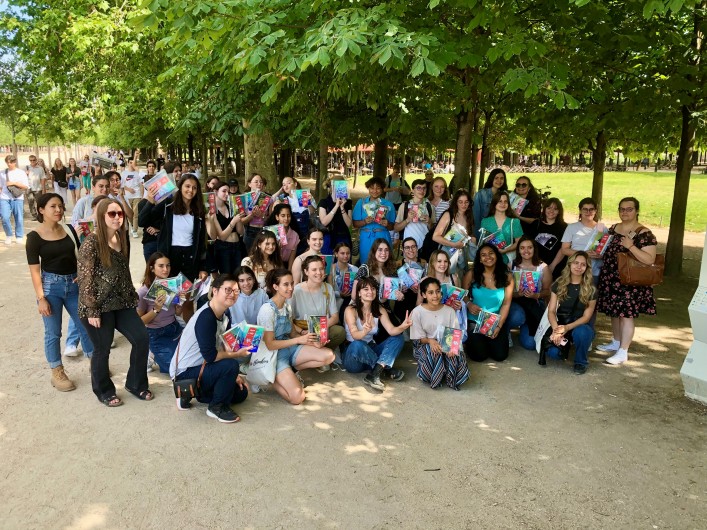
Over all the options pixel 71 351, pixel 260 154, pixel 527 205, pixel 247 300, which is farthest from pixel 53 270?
pixel 260 154

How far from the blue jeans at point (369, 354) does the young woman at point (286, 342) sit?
269 mm

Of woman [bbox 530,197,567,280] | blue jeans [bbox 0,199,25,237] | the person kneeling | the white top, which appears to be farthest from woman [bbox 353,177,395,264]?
blue jeans [bbox 0,199,25,237]

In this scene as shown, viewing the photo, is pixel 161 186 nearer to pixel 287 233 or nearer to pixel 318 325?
pixel 287 233

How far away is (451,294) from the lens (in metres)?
6.41

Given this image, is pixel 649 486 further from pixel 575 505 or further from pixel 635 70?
pixel 635 70

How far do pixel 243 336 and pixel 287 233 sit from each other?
8.15 ft

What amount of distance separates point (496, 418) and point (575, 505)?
52.8 inches

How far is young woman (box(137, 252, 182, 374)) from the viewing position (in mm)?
5910

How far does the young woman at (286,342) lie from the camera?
5550 mm

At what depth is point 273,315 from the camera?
5652 millimetres

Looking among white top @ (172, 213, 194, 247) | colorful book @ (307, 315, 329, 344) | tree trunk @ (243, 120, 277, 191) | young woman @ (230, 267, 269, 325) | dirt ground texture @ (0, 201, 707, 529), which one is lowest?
dirt ground texture @ (0, 201, 707, 529)

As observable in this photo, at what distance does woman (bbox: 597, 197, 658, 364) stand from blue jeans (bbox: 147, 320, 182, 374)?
4.87m

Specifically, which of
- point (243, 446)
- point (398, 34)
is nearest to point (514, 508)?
point (243, 446)

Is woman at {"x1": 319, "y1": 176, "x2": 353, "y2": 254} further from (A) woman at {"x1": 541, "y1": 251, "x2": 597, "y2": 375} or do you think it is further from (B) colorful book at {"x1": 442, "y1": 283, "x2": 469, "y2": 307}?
(A) woman at {"x1": 541, "y1": 251, "x2": 597, "y2": 375}
